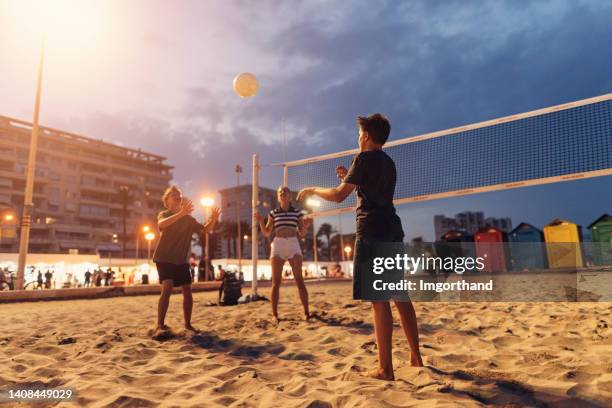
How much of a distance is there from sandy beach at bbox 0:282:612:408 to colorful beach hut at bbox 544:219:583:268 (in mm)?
18160

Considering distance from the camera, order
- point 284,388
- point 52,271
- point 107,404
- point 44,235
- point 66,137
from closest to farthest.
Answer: point 107,404, point 284,388, point 52,271, point 44,235, point 66,137

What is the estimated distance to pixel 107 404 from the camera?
217cm

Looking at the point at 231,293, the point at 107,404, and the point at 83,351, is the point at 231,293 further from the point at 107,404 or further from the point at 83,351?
the point at 107,404

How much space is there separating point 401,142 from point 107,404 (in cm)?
726

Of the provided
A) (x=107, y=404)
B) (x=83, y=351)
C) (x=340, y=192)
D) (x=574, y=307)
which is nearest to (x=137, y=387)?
(x=107, y=404)

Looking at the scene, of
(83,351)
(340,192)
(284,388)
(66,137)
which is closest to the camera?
(284,388)

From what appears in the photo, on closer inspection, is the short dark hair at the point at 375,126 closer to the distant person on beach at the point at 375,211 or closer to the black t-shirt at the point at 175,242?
the distant person on beach at the point at 375,211

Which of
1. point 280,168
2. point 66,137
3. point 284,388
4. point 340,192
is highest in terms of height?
point 66,137

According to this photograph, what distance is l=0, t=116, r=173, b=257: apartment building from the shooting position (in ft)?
187

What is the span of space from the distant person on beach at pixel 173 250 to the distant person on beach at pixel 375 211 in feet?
7.82

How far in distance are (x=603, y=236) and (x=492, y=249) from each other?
17.7 feet

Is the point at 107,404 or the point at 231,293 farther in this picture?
the point at 231,293

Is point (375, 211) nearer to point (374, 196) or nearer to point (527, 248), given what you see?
point (374, 196)

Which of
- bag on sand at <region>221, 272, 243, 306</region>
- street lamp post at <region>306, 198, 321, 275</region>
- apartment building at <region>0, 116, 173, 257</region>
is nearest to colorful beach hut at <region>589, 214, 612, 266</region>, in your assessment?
street lamp post at <region>306, 198, 321, 275</region>
